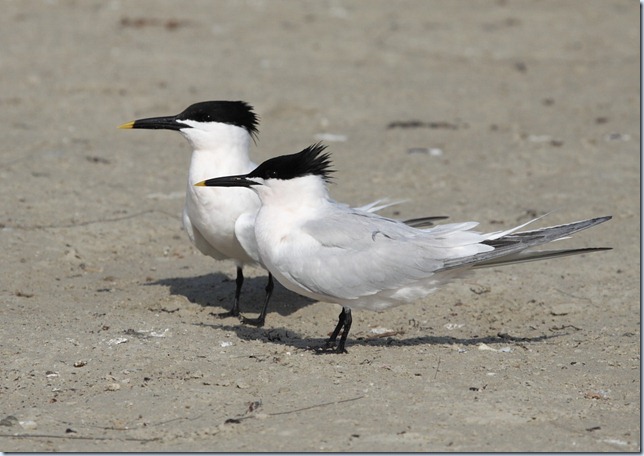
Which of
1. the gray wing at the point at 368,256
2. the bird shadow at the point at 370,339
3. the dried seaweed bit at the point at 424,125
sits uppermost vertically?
the dried seaweed bit at the point at 424,125

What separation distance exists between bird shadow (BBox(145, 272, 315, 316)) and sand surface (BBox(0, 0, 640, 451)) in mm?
20

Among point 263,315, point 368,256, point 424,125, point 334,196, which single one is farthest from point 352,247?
point 424,125

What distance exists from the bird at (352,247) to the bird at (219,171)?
2.09ft

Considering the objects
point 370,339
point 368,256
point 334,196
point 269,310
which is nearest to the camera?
point 368,256

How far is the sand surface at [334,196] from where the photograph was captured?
14.1ft

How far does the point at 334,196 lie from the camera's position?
7.79 metres

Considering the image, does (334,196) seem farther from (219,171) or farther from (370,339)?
(370,339)

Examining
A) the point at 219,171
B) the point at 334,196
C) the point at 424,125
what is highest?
the point at 219,171

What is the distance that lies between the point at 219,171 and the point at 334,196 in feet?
6.43

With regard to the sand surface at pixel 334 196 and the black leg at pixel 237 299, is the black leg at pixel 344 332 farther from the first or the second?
the black leg at pixel 237 299

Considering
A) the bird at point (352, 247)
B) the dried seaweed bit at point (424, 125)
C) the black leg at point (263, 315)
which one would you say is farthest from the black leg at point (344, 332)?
the dried seaweed bit at point (424, 125)

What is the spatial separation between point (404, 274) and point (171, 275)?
2.05m

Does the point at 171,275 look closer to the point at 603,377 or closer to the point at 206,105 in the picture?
the point at 206,105

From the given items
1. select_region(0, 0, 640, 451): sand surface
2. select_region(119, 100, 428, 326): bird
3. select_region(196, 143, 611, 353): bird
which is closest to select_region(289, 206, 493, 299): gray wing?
select_region(196, 143, 611, 353): bird
